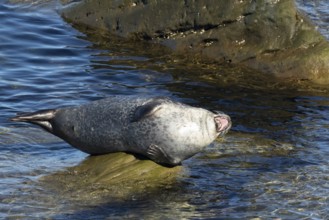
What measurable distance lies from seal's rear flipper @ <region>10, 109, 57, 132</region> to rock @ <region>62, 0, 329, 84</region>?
165 inches

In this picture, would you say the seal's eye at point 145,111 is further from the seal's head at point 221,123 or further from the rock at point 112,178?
the seal's head at point 221,123

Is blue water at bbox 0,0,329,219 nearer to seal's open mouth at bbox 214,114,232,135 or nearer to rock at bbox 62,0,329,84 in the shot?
rock at bbox 62,0,329,84

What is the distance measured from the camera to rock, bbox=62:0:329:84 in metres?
11.1

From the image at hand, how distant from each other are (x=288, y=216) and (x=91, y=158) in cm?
215

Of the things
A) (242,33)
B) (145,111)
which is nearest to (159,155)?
(145,111)

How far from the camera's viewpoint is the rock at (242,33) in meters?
11.1

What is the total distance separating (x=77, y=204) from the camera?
668cm

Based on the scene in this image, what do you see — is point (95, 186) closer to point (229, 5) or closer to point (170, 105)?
point (170, 105)

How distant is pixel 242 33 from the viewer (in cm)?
1150

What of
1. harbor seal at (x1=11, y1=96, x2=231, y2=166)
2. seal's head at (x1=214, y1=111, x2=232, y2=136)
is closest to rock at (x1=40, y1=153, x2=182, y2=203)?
harbor seal at (x1=11, y1=96, x2=231, y2=166)

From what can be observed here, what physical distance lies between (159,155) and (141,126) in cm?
31

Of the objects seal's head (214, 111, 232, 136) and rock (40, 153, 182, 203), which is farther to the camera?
seal's head (214, 111, 232, 136)

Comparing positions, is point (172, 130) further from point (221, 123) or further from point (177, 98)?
point (177, 98)

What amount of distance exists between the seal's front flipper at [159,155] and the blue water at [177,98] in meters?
0.21
